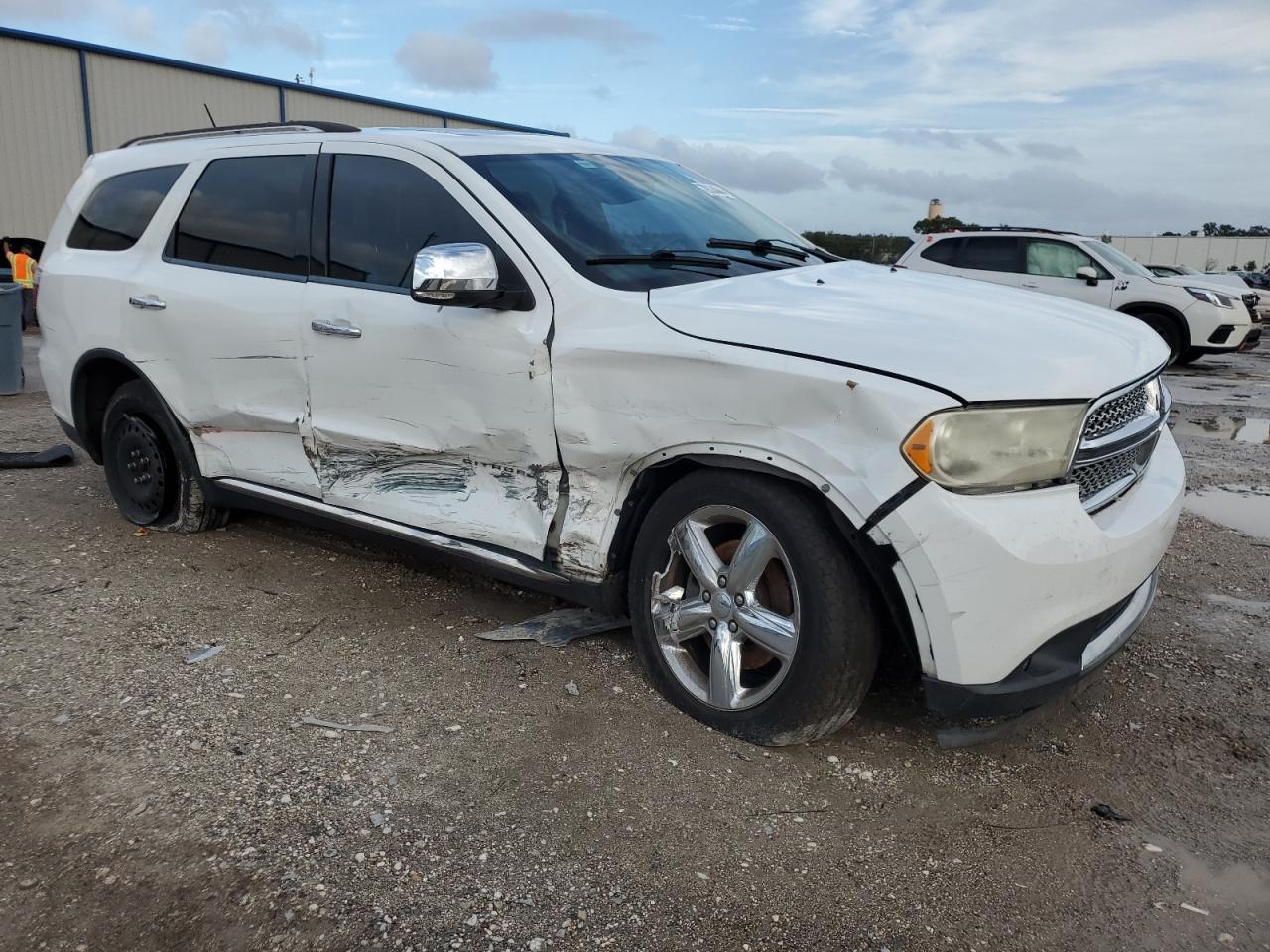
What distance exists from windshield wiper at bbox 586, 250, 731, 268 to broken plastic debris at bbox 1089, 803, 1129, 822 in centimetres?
204

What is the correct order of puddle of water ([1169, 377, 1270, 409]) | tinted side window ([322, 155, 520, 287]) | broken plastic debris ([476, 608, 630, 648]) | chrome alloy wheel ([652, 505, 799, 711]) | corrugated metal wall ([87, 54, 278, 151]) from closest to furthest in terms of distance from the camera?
chrome alloy wheel ([652, 505, 799, 711]) < tinted side window ([322, 155, 520, 287]) < broken plastic debris ([476, 608, 630, 648]) < puddle of water ([1169, 377, 1270, 409]) < corrugated metal wall ([87, 54, 278, 151])

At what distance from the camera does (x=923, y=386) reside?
2467mm

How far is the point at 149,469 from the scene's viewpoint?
16.0 ft

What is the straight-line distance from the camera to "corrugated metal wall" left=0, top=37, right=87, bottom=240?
17.4 m

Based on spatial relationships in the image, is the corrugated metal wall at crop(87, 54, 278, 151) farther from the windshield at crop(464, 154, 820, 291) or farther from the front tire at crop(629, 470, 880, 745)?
the front tire at crop(629, 470, 880, 745)

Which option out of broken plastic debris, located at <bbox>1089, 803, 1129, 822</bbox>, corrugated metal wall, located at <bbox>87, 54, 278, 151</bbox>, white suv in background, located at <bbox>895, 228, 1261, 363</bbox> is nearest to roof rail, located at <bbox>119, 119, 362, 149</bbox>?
broken plastic debris, located at <bbox>1089, 803, 1129, 822</bbox>

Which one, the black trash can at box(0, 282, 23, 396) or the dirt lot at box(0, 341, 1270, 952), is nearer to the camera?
the dirt lot at box(0, 341, 1270, 952)

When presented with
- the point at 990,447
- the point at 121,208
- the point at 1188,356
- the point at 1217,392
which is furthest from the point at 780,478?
the point at 1188,356

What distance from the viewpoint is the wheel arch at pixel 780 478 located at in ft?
8.39

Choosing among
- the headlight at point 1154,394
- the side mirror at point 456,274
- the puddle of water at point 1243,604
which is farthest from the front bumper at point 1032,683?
the puddle of water at point 1243,604

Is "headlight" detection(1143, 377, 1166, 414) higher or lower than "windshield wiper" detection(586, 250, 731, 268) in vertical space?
lower

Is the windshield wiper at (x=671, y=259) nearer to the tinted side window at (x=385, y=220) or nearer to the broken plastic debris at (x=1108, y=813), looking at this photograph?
the tinted side window at (x=385, y=220)

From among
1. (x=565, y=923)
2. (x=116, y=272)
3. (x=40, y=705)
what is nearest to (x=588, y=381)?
(x=565, y=923)

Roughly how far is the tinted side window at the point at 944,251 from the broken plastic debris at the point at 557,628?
38.7 feet
